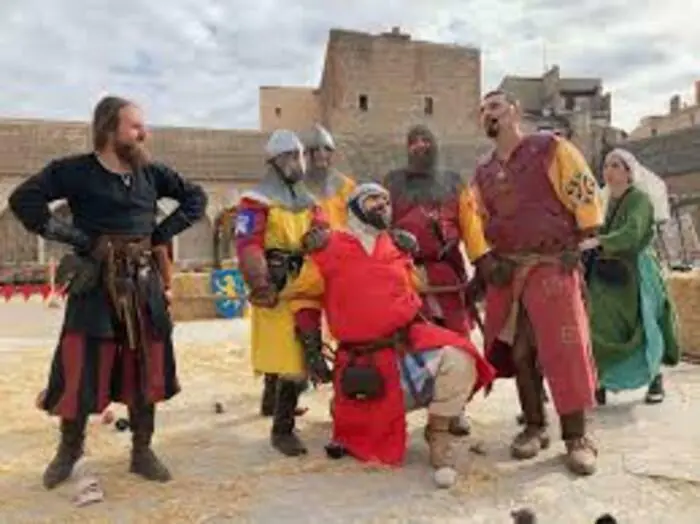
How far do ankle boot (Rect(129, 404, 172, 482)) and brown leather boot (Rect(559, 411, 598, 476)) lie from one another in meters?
1.98

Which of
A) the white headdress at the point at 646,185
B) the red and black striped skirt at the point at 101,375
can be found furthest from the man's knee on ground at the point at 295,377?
the white headdress at the point at 646,185

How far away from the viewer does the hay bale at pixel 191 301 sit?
14.9 metres

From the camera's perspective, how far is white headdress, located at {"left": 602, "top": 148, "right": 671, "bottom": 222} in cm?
593

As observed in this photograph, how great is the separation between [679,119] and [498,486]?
5621cm

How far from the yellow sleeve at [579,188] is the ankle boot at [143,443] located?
2.34 meters

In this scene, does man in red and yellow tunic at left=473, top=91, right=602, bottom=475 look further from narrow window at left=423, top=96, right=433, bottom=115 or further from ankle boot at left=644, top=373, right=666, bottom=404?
narrow window at left=423, top=96, right=433, bottom=115

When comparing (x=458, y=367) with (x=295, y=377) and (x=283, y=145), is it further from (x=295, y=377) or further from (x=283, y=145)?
(x=283, y=145)

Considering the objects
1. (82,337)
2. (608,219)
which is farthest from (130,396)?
(608,219)

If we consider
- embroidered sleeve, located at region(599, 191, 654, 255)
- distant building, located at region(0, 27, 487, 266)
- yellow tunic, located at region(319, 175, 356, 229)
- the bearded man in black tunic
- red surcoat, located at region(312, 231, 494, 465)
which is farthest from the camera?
distant building, located at region(0, 27, 487, 266)

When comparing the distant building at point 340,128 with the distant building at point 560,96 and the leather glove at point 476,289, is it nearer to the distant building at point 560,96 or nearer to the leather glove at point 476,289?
the distant building at point 560,96

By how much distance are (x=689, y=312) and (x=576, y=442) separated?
473 centimetres

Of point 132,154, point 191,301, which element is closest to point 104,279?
point 132,154

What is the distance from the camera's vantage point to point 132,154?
4.41m

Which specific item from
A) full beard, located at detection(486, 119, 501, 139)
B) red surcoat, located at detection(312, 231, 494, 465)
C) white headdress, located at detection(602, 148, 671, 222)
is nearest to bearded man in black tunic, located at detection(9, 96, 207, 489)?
red surcoat, located at detection(312, 231, 494, 465)
